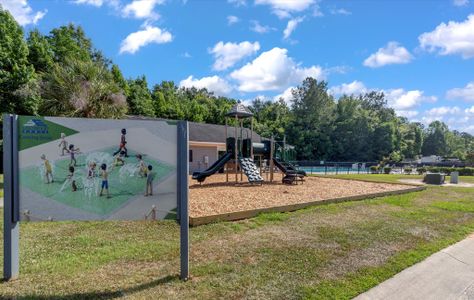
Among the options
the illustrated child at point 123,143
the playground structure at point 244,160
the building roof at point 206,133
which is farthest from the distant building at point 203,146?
the illustrated child at point 123,143

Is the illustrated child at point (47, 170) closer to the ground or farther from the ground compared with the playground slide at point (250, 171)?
farther from the ground

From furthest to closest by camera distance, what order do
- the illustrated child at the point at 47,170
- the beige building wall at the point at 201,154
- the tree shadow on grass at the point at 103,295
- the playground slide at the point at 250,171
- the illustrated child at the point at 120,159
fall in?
1. the beige building wall at the point at 201,154
2. the playground slide at the point at 250,171
3. the illustrated child at the point at 120,159
4. the illustrated child at the point at 47,170
5. the tree shadow on grass at the point at 103,295

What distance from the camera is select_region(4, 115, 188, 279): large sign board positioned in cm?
366

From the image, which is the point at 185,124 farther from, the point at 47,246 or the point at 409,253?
the point at 409,253

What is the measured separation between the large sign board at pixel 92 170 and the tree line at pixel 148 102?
11269 mm

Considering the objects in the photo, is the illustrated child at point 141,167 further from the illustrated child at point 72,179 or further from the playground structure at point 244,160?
the playground structure at point 244,160

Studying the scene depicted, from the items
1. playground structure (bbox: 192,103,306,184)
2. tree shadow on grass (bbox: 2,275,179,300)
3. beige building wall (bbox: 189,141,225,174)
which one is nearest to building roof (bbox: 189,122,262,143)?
beige building wall (bbox: 189,141,225,174)

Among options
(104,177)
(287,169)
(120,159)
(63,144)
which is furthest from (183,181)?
(287,169)

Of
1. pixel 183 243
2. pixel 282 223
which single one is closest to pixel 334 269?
pixel 183 243

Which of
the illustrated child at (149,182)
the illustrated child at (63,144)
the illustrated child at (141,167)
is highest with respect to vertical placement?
the illustrated child at (63,144)

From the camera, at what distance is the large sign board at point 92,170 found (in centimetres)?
366

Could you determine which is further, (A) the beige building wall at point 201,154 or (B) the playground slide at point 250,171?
(A) the beige building wall at point 201,154

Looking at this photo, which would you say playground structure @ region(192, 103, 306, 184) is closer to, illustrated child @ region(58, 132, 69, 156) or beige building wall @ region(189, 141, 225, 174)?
beige building wall @ region(189, 141, 225, 174)

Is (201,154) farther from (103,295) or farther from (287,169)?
(103,295)
